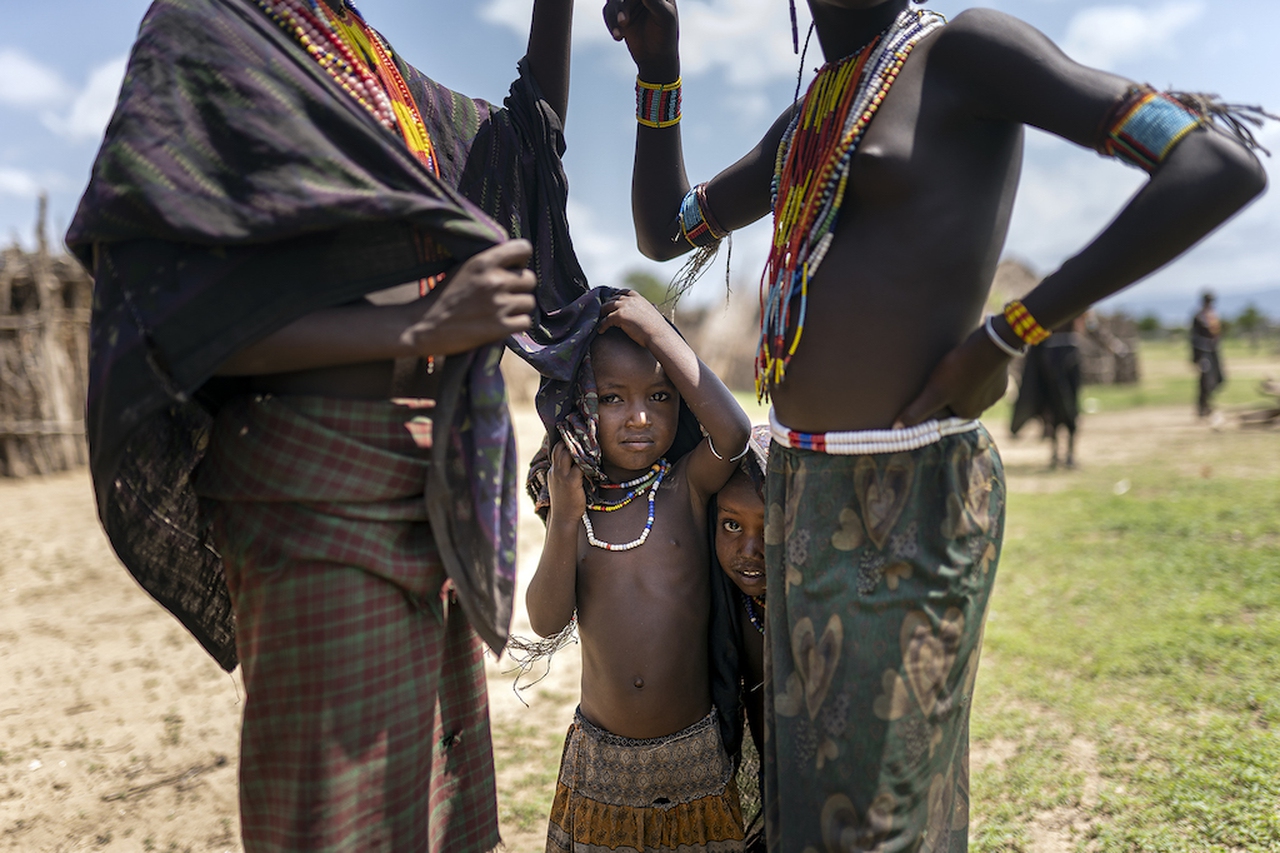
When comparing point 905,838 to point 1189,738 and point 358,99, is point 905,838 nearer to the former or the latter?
point 358,99

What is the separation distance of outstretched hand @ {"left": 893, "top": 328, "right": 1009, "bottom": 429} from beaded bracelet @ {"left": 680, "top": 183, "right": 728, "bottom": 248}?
0.82m

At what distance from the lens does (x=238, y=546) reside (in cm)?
152

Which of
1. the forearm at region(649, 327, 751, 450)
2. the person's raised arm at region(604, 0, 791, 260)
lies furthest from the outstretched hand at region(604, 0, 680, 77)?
the forearm at region(649, 327, 751, 450)

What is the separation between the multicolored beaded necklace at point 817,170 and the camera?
5.19ft

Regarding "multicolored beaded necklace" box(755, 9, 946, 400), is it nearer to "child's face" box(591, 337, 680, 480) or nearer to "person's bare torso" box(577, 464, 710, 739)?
"child's face" box(591, 337, 680, 480)

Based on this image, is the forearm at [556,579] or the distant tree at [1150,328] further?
the distant tree at [1150,328]

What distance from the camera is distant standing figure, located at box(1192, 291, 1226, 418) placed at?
14.2 metres

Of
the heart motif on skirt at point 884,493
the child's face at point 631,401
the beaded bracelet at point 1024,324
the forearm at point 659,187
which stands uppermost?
the forearm at point 659,187

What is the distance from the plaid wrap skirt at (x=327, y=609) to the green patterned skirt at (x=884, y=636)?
28.4 inches

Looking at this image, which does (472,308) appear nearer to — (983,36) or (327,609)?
(327,609)

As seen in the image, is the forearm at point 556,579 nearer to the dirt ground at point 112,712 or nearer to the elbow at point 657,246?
the elbow at point 657,246

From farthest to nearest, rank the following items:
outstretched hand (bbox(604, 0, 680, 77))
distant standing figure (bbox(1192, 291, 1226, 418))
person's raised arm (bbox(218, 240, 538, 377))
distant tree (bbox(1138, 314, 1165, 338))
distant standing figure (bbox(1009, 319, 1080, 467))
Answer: distant tree (bbox(1138, 314, 1165, 338)) → distant standing figure (bbox(1192, 291, 1226, 418)) → distant standing figure (bbox(1009, 319, 1080, 467)) → outstretched hand (bbox(604, 0, 680, 77)) → person's raised arm (bbox(218, 240, 538, 377))

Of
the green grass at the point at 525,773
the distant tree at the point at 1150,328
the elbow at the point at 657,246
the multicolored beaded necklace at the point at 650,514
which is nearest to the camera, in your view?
the elbow at the point at 657,246

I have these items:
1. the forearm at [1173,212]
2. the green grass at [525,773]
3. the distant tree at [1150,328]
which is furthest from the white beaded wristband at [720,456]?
the distant tree at [1150,328]
